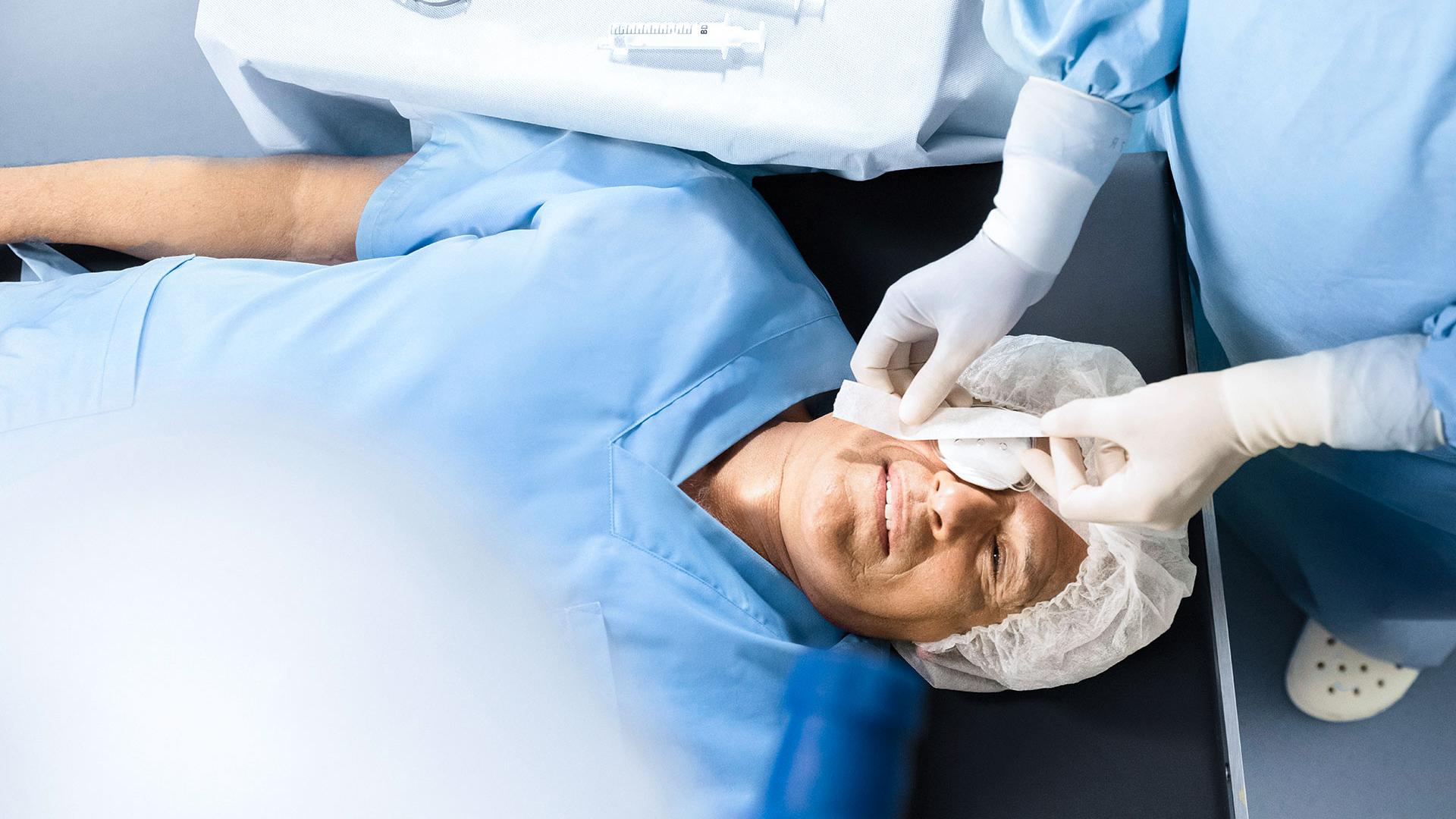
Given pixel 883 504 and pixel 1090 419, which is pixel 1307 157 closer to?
pixel 1090 419

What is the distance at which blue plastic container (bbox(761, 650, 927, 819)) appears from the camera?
37.7 inches

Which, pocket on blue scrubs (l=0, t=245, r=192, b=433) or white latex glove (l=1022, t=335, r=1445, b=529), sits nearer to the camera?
white latex glove (l=1022, t=335, r=1445, b=529)

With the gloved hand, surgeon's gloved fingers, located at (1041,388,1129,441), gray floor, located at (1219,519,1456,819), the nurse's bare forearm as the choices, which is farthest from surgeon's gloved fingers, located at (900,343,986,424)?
gray floor, located at (1219,519,1456,819)

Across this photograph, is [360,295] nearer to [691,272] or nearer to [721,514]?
[691,272]

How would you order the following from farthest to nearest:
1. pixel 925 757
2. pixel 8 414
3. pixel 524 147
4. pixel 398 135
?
pixel 398 135, pixel 524 147, pixel 925 757, pixel 8 414

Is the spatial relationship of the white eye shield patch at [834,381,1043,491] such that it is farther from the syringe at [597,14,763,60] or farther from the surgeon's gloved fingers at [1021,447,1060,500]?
the syringe at [597,14,763,60]

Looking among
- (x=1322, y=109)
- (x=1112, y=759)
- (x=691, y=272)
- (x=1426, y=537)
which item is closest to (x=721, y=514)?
(x=691, y=272)

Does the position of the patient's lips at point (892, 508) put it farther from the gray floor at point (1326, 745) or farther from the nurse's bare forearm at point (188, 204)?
the gray floor at point (1326, 745)

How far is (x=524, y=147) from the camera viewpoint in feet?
4.09

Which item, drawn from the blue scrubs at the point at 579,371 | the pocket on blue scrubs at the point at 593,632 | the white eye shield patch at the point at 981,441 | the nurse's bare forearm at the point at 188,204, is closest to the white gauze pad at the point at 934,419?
the white eye shield patch at the point at 981,441

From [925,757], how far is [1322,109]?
0.82 meters

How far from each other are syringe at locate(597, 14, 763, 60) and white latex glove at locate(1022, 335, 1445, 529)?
58 centimetres

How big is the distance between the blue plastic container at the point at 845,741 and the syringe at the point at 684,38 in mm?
742

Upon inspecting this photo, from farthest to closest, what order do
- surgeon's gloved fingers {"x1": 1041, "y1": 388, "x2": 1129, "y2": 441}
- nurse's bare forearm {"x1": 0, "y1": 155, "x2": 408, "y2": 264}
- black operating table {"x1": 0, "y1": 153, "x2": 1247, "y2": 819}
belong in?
nurse's bare forearm {"x1": 0, "y1": 155, "x2": 408, "y2": 264}, black operating table {"x1": 0, "y1": 153, "x2": 1247, "y2": 819}, surgeon's gloved fingers {"x1": 1041, "y1": 388, "x2": 1129, "y2": 441}
